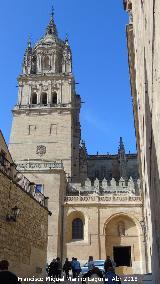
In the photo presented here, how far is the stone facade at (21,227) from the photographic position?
11062mm

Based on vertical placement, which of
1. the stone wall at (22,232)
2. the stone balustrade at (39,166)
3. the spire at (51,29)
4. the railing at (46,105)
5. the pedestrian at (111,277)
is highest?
the spire at (51,29)

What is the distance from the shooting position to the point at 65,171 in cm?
3947

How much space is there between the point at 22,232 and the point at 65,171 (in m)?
26.6

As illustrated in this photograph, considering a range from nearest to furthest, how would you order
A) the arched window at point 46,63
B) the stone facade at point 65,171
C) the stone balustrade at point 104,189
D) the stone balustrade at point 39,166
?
the stone facade at point 65,171
the stone balustrade at point 39,166
the stone balustrade at point 104,189
the arched window at point 46,63

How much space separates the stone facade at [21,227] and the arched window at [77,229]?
1665 cm

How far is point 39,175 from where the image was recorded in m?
34.3

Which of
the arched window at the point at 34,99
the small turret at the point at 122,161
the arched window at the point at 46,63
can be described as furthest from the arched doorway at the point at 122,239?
the arched window at the point at 46,63

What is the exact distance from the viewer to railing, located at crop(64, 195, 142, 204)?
33969mm

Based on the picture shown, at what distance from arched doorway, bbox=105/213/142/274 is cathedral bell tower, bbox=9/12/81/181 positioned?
8.65 m

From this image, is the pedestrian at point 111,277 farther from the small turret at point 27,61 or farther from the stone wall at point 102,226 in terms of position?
the small turret at point 27,61

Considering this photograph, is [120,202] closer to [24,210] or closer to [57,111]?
[57,111]

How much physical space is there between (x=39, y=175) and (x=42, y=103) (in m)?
13.6

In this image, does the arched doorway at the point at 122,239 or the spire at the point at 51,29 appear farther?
the spire at the point at 51,29

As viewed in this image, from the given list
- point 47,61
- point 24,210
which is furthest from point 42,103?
point 24,210
